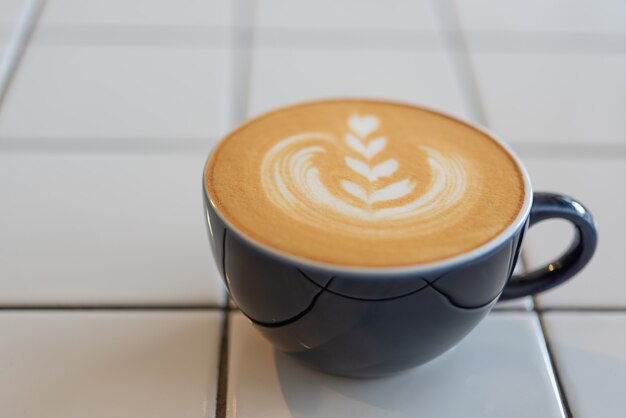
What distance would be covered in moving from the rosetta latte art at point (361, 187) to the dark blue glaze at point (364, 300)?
0.10 feet

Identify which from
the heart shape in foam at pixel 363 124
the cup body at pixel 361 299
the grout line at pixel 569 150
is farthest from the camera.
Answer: the grout line at pixel 569 150

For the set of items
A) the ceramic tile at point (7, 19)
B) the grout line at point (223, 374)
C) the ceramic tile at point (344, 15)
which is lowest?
the grout line at point (223, 374)

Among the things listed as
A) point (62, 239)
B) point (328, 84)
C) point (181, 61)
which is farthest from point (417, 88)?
point (62, 239)

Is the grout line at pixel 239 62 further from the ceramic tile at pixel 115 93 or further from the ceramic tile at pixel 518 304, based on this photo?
the ceramic tile at pixel 518 304

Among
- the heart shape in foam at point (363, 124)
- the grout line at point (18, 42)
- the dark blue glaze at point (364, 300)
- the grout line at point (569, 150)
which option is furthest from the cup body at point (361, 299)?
the grout line at point (18, 42)

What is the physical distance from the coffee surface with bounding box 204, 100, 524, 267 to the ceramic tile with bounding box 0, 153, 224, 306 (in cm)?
10

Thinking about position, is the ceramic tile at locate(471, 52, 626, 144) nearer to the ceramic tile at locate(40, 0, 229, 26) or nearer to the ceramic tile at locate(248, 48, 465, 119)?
the ceramic tile at locate(248, 48, 465, 119)

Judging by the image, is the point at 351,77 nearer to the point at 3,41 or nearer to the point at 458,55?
the point at 458,55

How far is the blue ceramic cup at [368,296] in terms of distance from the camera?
0.99 ft

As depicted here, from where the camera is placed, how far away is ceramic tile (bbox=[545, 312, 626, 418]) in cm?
37

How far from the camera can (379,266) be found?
0.99ft

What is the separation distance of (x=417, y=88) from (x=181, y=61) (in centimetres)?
21

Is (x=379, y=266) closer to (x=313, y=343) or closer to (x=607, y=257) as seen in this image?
(x=313, y=343)

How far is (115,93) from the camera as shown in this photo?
62 cm
